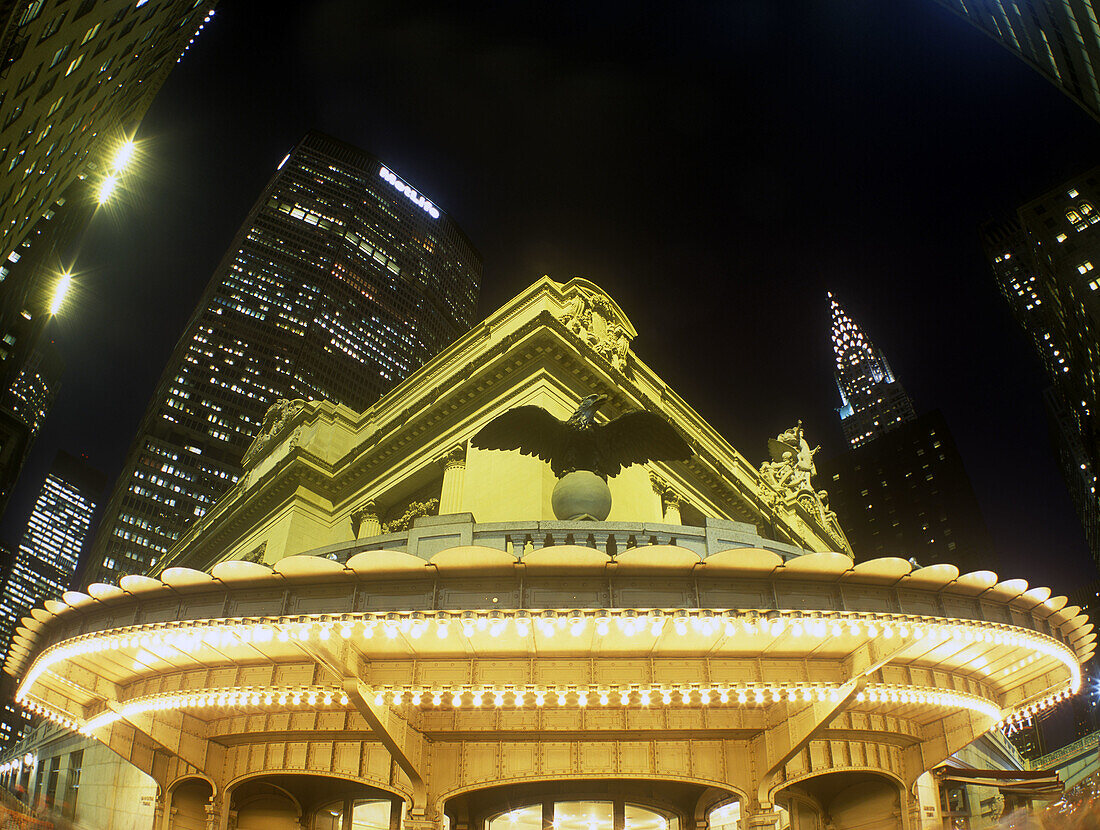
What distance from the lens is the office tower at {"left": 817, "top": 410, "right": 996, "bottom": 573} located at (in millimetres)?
117438

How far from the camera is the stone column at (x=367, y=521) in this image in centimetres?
3222

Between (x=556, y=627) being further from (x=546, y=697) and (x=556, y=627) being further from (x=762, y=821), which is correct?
(x=762, y=821)

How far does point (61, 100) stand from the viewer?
1474 inches

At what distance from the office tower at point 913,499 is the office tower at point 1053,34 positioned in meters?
79.8

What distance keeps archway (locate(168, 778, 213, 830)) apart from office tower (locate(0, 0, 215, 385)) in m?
27.2

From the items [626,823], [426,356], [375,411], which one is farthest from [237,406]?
[626,823]

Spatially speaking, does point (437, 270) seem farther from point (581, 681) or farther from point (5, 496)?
point (581, 681)

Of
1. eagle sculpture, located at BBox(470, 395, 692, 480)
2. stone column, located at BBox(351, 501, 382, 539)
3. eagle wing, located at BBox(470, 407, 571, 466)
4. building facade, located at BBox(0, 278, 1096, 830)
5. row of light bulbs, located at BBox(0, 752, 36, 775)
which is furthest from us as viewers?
stone column, located at BBox(351, 501, 382, 539)

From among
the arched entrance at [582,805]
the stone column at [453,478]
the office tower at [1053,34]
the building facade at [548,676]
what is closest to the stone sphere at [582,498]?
the building facade at [548,676]

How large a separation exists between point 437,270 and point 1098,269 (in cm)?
13898

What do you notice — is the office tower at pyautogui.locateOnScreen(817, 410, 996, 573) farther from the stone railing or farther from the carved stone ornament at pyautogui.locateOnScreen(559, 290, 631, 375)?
the stone railing

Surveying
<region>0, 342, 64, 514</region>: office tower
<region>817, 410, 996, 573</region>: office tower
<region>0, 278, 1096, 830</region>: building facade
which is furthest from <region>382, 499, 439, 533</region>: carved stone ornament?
<region>817, 410, 996, 573</region>: office tower

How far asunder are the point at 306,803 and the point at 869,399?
199m

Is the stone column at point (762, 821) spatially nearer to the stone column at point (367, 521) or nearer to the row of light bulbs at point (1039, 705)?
the row of light bulbs at point (1039, 705)
